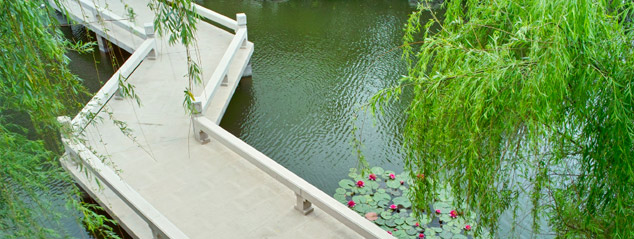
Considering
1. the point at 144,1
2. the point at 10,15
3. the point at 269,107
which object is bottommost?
the point at 269,107

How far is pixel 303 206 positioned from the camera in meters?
5.00

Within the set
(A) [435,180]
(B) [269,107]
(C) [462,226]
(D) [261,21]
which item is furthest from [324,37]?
(A) [435,180]

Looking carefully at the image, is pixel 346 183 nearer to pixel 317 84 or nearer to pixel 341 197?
pixel 341 197

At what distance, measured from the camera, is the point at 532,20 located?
10.5ft

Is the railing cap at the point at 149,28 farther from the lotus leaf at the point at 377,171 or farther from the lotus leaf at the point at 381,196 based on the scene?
the lotus leaf at the point at 381,196

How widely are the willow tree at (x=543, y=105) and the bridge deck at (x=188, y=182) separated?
175 centimetres

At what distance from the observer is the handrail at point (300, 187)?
14.6 feet

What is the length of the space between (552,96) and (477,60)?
0.67m

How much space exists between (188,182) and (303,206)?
1414 mm

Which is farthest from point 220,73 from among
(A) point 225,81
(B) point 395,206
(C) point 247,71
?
(B) point 395,206

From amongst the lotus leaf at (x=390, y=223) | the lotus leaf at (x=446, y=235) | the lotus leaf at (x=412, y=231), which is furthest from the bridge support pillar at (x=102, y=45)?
the lotus leaf at (x=446, y=235)

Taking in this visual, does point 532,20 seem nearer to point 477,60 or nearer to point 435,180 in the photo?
point 477,60

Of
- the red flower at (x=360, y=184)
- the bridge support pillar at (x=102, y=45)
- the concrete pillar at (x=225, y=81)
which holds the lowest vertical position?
the red flower at (x=360, y=184)

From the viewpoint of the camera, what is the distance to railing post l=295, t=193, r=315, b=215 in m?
4.98
